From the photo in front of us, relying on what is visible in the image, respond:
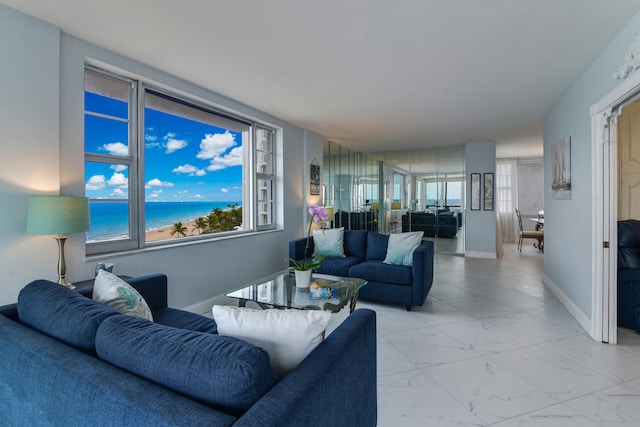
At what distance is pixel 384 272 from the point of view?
12.0 ft

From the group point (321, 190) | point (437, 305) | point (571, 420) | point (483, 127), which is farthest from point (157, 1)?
point (483, 127)

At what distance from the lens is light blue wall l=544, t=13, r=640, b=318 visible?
2.60 metres

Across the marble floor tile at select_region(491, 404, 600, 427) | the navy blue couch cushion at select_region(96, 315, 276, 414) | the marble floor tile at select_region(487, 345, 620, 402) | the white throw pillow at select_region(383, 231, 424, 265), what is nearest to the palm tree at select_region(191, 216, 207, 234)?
the white throw pillow at select_region(383, 231, 424, 265)

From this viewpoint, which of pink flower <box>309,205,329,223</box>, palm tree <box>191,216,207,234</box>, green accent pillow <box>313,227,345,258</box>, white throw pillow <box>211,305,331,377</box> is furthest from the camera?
green accent pillow <box>313,227,345,258</box>

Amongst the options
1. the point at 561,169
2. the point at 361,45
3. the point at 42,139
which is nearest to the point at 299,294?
the point at 361,45

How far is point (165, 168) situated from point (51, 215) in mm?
1896

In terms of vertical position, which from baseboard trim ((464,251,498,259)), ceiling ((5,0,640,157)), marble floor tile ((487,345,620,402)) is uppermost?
ceiling ((5,0,640,157))

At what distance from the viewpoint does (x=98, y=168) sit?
279cm

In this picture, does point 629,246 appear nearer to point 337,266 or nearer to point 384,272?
point 384,272

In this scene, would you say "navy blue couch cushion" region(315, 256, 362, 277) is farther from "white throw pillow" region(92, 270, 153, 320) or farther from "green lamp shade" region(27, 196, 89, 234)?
"green lamp shade" region(27, 196, 89, 234)

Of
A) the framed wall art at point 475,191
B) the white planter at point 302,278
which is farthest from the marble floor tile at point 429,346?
the framed wall art at point 475,191

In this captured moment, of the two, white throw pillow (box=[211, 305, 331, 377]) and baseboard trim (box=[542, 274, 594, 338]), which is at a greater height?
white throw pillow (box=[211, 305, 331, 377])

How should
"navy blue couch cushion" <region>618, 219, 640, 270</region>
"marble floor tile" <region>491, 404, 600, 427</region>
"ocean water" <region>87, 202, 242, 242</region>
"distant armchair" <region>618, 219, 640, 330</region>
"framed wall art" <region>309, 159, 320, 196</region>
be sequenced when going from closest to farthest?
"marble floor tile" <region>491, 404, 600, 427</region> < "ocean water" <region>87, 202, 242, 242</region> < "distant armchair" <region>618, 219, 640, 330</region> < "navy blue couch cushion" <region>618, 219, 640, 270</region> < "framed wall art" <region>309, 159, 320, 196</region>

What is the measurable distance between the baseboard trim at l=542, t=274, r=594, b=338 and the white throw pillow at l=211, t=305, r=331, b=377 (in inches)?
123
